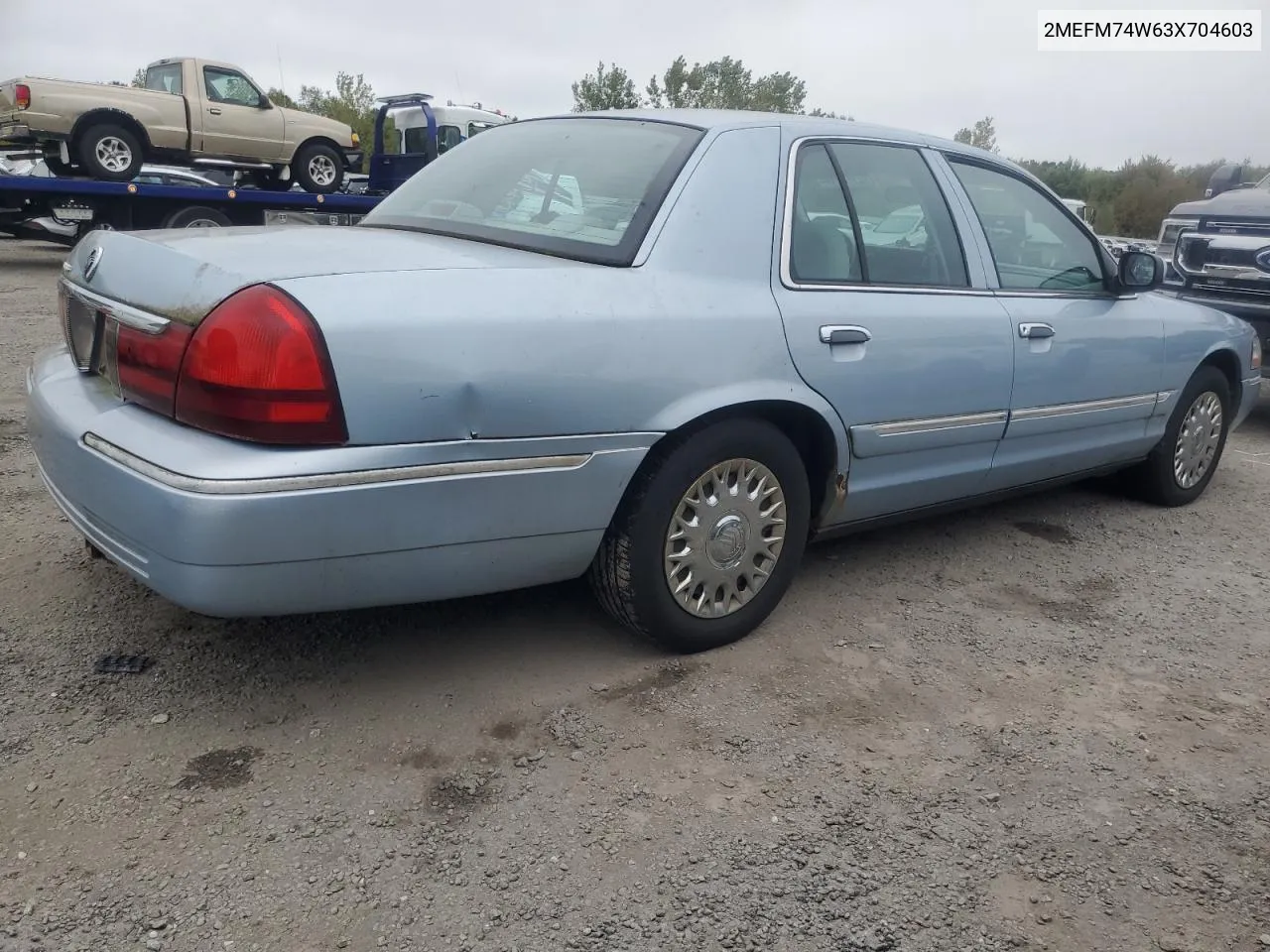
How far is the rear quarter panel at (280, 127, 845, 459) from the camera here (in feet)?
7.43

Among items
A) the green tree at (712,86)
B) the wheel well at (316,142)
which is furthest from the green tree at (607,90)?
the wheel well at (316,142)

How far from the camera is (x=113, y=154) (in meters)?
12.0

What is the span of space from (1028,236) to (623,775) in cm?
271

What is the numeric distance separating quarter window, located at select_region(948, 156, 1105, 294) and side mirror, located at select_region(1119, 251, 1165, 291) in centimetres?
9

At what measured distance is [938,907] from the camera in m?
2.09

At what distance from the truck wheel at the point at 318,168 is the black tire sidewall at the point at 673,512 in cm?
1248

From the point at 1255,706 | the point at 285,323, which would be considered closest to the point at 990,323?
the point at 1255,706

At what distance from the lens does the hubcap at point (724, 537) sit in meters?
2.90

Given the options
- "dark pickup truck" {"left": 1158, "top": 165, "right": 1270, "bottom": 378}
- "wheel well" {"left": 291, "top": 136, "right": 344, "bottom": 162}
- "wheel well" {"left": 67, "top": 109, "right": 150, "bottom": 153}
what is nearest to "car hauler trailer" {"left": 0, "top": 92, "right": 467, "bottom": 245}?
"wheel well" {"left": 67, "top": 109, "right": 150, "bottom": 153}

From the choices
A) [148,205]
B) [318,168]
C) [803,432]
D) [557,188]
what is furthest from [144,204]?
[803,432]

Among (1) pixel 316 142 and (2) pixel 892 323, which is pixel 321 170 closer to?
(1) pixel 316 142

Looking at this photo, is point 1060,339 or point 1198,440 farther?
point 1198,440

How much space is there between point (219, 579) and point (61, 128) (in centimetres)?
1134

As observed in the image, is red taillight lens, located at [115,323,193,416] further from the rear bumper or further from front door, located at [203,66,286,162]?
front door, located at [203,66,286,162]
